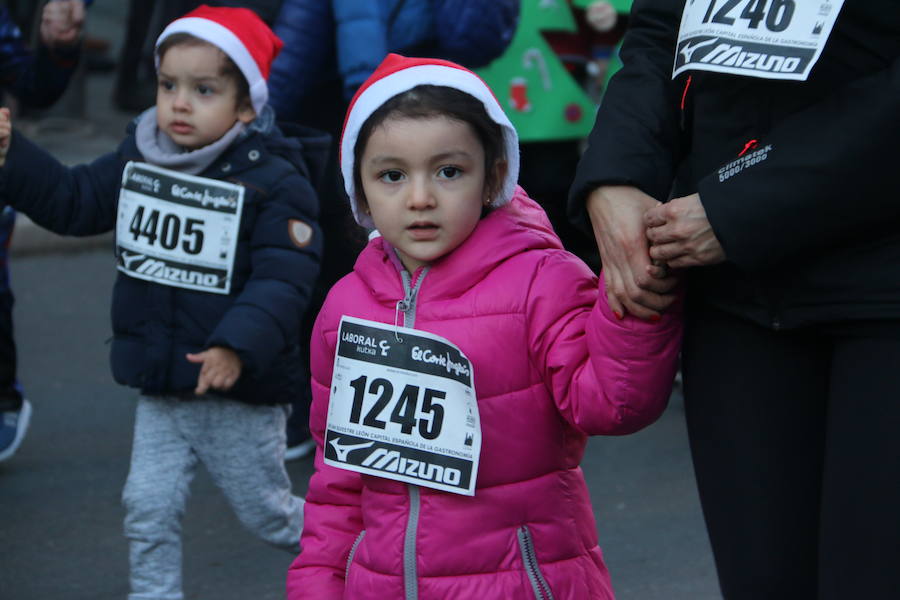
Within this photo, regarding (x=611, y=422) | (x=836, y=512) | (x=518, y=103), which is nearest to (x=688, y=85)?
(x=611, y=422)

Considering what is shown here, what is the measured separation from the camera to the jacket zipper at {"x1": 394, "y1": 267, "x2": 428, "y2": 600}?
2441 millimetres

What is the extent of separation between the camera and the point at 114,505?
15.6 ft

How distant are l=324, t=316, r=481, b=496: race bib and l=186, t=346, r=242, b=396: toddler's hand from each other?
936 mm

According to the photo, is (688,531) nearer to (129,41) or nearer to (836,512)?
(836,512)

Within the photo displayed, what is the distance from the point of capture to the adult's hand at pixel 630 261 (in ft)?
7.07

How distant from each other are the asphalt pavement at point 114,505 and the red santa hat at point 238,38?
4.54 feet

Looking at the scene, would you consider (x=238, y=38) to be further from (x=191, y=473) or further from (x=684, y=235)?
(x=684, y=235)

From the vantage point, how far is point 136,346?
3.69 m

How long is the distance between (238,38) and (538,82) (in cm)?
216

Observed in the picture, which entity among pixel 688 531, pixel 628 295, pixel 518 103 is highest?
pixel 518 103

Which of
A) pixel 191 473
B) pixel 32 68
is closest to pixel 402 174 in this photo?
pixel 191 473

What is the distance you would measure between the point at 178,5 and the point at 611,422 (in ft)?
14.5

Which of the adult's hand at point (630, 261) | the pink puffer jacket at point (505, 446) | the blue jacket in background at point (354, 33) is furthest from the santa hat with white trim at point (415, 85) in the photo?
the blue jacket in background at point (354, 33)

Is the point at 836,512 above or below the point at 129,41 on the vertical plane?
below
